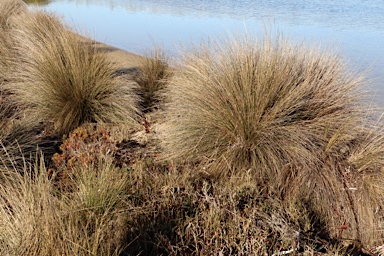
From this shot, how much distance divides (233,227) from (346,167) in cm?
124

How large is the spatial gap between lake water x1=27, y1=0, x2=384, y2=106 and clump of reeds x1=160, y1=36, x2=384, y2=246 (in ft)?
7.87

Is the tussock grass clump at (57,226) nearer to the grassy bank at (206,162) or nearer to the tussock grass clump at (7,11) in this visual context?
the grassy bank at (206,162)

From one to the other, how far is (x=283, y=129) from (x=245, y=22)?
5.48 m

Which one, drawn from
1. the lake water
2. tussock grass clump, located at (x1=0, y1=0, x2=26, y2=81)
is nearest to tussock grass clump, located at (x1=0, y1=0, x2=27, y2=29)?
tussock grass clump, located at (x1=0, y1=0, x2=26, y2=81)

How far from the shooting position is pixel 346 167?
12.4 feet

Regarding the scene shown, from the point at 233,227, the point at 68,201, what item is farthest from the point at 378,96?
the point at 68,201

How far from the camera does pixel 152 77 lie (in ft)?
20.8

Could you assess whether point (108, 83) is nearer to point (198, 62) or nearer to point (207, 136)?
point (198, 62)

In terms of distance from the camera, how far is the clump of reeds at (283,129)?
3.64m

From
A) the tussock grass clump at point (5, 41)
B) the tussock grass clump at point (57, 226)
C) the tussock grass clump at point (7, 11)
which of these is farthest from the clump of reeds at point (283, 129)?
the tussock grass clump at point (7, 11)

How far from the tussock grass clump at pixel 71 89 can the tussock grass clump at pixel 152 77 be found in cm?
38

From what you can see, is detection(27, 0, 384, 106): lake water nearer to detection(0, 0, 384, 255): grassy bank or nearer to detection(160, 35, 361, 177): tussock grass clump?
detection(160, 35, 361, 177): tussock grass clump

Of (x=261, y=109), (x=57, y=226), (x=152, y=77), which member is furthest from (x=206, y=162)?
(x=152, y=77)

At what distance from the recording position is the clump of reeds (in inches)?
143
